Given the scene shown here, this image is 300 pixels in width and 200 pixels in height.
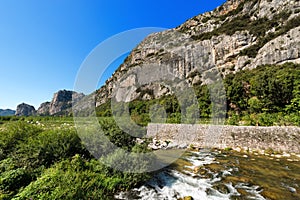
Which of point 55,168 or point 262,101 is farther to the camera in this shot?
point 262,101

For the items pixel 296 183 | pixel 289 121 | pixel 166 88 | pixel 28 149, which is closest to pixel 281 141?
pixel 289 121

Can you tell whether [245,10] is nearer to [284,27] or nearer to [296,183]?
Result: [284,27]

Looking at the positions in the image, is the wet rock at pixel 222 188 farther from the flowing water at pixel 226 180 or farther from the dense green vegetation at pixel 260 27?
the dense green vegetation at pixel 260 27

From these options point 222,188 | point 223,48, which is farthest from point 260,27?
point 222,188

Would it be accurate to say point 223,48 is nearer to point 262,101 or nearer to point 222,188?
point 262,101

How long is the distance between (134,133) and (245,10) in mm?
86505

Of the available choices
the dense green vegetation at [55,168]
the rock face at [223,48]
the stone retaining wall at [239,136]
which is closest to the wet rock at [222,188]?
the dense green vegetation at [55,168]

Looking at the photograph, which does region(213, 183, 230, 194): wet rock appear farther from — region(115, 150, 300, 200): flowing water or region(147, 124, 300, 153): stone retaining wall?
region(147, 124, 300, 153): stone retaining wall

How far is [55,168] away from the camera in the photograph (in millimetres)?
6270

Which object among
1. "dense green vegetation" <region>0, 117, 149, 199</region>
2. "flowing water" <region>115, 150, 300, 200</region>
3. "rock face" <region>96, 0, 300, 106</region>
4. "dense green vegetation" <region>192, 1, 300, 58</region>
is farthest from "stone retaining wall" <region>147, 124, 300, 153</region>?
"dense green vegetation" <region>192, 1, 300, 58</region>

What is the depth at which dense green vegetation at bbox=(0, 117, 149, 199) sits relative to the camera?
4770 mm

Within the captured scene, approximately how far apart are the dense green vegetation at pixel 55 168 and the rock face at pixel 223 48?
28527 mm

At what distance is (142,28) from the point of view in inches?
365

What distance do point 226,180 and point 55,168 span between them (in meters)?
7.10
